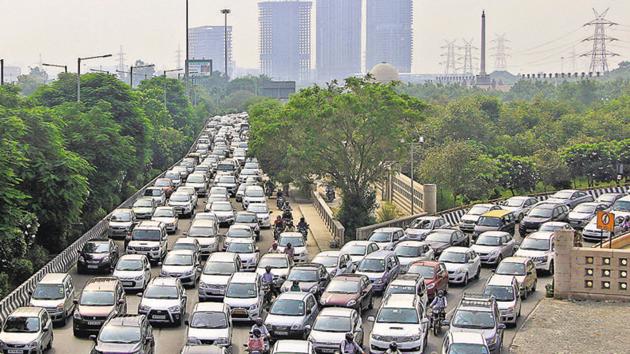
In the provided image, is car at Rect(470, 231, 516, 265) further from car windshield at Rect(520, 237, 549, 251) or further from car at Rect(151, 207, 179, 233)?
car at Rect(151, 207, 179, 233)

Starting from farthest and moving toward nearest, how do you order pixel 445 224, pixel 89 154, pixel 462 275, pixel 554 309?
pixel 89 154 < pixel 445 224 < pixel 462 275 < pixel 554 309

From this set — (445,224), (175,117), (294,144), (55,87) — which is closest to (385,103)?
(445,224)

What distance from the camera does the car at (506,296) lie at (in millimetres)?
30766

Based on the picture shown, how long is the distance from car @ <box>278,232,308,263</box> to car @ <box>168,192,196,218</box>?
1507 centimetres

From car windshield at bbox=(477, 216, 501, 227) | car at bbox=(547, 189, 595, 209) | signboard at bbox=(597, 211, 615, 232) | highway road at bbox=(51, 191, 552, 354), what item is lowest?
highway road at bbox=(51, 191, 552, 354)

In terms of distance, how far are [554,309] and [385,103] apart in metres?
20.9

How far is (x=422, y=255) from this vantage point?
39.4m

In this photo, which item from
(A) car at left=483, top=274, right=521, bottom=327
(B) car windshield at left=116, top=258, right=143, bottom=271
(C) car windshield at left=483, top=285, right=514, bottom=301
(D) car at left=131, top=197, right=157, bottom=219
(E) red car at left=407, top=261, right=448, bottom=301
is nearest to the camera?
(A) car at left=483, top=274, right=521, bottom=327

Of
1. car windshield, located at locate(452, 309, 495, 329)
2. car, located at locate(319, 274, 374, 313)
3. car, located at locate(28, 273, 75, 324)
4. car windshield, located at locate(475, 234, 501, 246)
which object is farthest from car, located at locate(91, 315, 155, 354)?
car windshield, located at locate(475, 234, 501, 246)

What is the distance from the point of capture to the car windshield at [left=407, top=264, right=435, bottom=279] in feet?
112

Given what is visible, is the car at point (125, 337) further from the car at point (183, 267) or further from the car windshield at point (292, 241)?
the car windshield at point (292, 241)

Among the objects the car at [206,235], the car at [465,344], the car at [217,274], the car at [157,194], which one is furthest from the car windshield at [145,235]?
the car at [465,344]

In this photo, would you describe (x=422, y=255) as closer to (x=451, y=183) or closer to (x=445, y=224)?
(x=445, y=224)

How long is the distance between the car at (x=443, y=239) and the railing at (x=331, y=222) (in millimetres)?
5930
